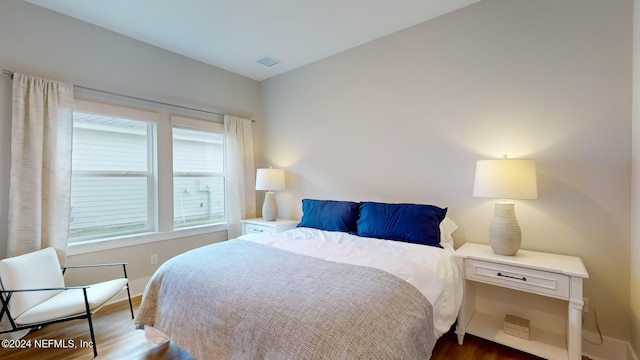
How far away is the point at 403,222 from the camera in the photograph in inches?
97.3

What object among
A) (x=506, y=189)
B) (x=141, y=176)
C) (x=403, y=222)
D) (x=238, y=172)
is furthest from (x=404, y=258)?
(x=141, y=176)

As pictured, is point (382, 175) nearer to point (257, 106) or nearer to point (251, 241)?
point (251, 241)

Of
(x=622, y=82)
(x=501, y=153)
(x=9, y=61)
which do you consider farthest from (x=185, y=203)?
(x=622, y=82)

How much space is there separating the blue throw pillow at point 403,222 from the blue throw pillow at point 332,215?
142 millimetres

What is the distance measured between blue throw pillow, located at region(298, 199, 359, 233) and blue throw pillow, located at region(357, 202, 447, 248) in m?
0.14

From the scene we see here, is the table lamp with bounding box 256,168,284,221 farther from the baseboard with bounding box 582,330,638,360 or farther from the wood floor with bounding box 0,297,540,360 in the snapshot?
the baseboard with bounding box 582,330,638,360

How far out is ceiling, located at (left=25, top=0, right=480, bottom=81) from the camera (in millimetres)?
2436

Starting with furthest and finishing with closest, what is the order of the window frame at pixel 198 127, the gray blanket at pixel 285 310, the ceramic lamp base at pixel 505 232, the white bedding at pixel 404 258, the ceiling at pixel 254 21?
the window frame at pixel 198 127, the ceiling at pixel 254 21, the ceramic lamp base at pixel 505 232, the white bedding at pixel 404 258, the gray blanket at pixel 285 310

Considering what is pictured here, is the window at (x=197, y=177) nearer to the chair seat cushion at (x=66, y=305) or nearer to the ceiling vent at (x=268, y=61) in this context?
the ceiling vent at (x=268, y=61)

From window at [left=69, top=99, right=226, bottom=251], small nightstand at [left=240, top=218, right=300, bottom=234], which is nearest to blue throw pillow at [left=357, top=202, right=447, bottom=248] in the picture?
small nightstand at [left=240, top=218, right=300, bottom=234]

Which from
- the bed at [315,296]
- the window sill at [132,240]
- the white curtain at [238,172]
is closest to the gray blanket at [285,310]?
the bed at [315,296]

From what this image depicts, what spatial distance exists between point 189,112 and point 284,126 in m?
1.23

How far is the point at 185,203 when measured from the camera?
3.59 m

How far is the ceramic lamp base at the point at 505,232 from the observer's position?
2.03 metres
